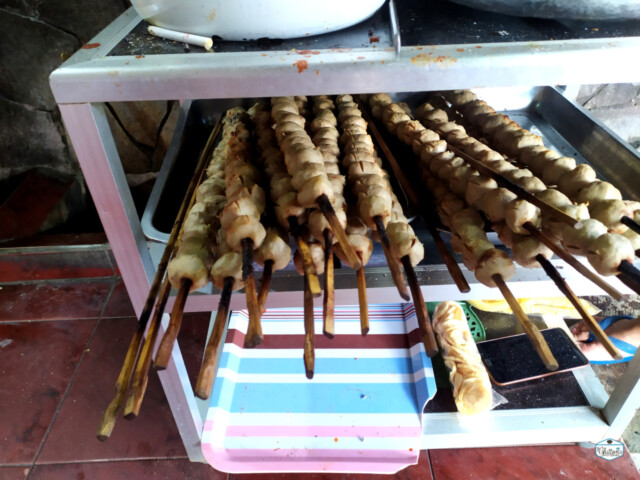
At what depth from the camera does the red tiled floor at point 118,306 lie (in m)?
3.10

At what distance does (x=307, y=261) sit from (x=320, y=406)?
4.07 ft

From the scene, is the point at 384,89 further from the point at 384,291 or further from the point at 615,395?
the point at 615,395

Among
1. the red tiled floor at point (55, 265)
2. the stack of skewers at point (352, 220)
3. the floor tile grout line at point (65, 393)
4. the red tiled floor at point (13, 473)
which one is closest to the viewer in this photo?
the stack of skewers at point (352, 220)

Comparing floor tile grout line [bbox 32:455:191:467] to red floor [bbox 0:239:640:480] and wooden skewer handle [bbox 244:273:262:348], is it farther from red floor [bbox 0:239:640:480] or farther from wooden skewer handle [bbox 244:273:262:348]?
wooden skewer handle [bbox 244:273:262:348]

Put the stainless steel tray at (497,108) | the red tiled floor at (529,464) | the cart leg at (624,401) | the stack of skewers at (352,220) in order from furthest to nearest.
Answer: the red tiled floor at (529,464)
the cart leg at (624,401)
the stainless steel tray at (497,108)
the stack of skewers at (352,220)

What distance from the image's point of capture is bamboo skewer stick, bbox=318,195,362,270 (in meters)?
0.92

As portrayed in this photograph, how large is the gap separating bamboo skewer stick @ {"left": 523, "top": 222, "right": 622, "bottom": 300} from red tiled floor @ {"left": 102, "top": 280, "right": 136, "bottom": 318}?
271 centimetres

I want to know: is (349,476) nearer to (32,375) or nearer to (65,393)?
(65,393)

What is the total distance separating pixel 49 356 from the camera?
9.23 ft

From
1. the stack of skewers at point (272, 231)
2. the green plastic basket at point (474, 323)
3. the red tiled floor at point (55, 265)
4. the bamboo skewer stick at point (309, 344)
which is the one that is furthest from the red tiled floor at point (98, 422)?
the bamboo skewer stick at point (309, 344)

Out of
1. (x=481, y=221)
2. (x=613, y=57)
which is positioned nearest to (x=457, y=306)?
(x=481, y=221)

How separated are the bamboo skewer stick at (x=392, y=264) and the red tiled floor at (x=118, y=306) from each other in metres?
2.46

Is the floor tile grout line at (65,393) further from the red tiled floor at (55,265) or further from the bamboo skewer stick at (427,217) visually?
the bamboo skewer stick at (427,217)

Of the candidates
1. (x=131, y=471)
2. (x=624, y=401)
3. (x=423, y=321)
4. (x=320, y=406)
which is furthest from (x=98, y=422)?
(x=624, y=401)
